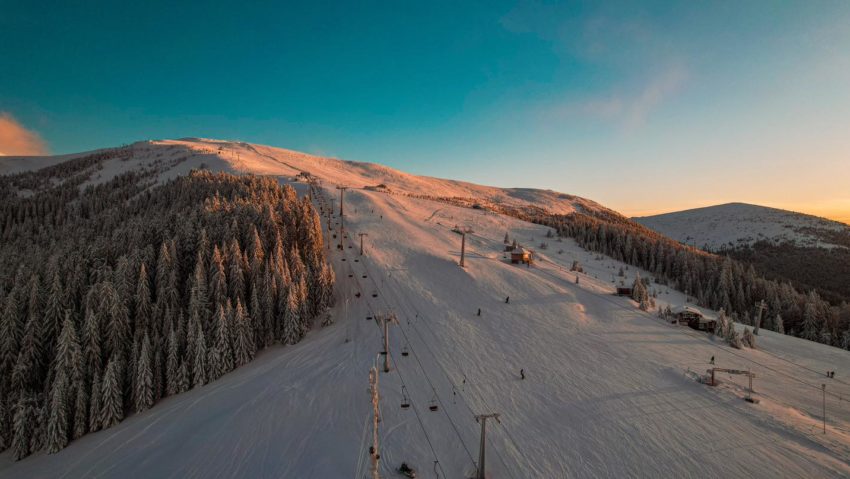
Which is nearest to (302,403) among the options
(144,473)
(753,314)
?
(144,473)

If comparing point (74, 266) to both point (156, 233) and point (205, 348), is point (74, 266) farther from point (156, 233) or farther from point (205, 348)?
point (205, 348)

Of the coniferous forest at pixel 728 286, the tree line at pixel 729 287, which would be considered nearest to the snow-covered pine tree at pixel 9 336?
the tree line at pixel 729 287

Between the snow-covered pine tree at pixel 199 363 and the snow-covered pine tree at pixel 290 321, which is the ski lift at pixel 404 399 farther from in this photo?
the snow-covered pine tree at pixel 199 363

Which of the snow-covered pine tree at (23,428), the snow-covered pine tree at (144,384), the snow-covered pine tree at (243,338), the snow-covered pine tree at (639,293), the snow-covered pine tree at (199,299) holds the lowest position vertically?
the snow-covered pine tree at (23,428)

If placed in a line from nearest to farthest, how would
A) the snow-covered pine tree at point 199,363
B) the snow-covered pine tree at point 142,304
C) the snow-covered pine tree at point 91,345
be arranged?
1. the snow-covered pine tree at point 91,345
2. the snow-covered pine tree at point 199,363
3. the snow-covered pine tree at point 142,304

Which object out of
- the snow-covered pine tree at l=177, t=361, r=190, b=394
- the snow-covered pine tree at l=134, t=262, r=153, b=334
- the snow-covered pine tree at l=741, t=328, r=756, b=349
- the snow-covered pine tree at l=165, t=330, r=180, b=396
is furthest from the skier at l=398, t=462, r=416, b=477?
the snow-covered pine tree at l=741, t=328, r=756, b=349

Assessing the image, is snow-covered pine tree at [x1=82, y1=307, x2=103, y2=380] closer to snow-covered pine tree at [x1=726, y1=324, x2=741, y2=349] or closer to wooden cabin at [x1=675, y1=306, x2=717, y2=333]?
wooden cabin at [x1=675, y1=306, x2=717, y2=333]
